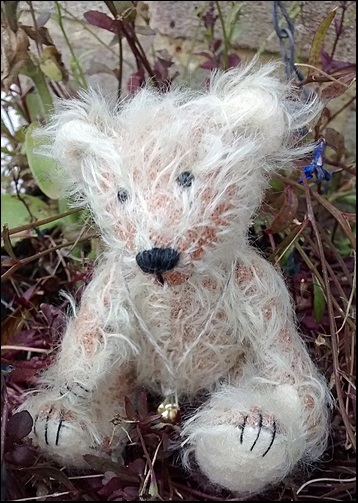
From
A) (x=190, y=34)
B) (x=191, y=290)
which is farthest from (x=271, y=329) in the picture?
(x=190, y=34)

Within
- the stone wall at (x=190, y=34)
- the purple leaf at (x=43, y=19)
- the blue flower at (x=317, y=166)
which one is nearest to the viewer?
the blue flower at (x=317, y=166)

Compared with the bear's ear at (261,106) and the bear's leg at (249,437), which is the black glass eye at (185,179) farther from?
the bear's leg at (249,437)

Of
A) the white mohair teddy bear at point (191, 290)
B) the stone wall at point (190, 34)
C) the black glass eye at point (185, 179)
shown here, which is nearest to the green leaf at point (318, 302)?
the white mohair teddy bear at point (191, 290)

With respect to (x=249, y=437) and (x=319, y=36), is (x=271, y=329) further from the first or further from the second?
(x=319, y=36)

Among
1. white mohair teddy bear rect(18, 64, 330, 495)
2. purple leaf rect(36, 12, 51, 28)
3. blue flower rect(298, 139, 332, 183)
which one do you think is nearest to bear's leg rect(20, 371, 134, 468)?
white mohair teddy bear rect(18, 64, 330, 495)

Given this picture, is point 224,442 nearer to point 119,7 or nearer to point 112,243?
point 112,243

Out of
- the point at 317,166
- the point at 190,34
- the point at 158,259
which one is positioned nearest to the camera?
the point at 158,259
